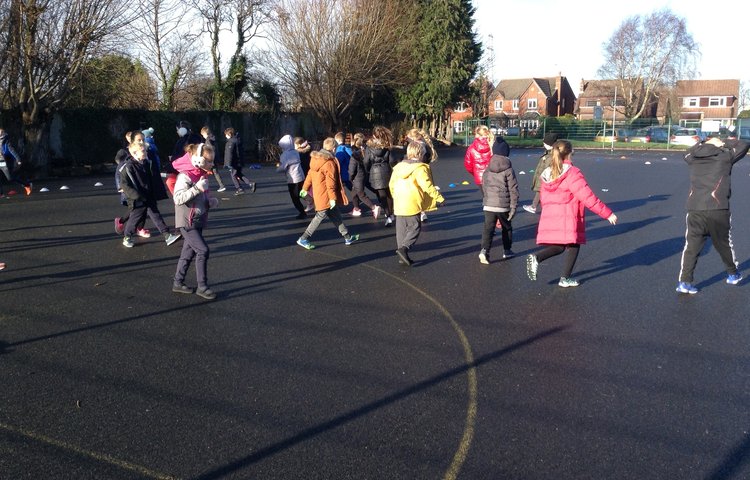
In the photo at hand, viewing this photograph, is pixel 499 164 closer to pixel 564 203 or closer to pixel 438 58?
pixel 564 203

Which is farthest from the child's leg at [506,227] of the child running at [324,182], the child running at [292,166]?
the child running at [292,166]

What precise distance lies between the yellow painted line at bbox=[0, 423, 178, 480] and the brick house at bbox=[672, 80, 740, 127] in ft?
287

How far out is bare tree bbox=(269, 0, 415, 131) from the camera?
30594 millimetres

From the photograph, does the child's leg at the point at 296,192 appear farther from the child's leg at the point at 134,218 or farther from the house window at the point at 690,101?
the house window at the point at 690,101

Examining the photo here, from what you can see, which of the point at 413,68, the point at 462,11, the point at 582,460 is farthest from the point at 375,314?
the point at 462,11

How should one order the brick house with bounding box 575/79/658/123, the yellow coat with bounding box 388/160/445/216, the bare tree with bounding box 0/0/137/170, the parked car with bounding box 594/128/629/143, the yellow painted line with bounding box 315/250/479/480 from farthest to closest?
the brick house with bounding box 575/79/658/123 → the parked car with bounding box 594/128/629/143 → the bare tree with bounding box 0/0/137/170 → the yellow coat with bounding box 388/160/445/216 → the yellow painted line with bounding box 315/250/479/480

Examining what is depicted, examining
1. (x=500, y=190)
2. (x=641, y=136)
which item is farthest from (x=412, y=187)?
(x=641, y=136)

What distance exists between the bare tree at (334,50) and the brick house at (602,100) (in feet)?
123

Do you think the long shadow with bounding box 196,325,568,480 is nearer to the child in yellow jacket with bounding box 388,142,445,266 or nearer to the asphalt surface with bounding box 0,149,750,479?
the asphalt surface with bounding box 0,149,750,479

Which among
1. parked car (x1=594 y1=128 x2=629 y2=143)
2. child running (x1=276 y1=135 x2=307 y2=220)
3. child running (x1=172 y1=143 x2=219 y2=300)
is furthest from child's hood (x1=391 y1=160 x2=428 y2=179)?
parked car (x1=594 y1=128 x2=629 y2=143)

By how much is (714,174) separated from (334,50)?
26.7m

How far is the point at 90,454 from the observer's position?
3723mm

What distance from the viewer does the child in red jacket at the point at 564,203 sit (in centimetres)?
681

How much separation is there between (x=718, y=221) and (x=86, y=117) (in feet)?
71.4
